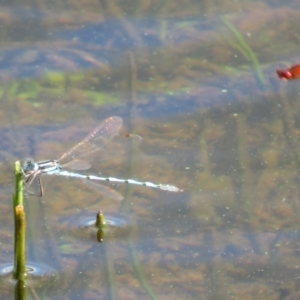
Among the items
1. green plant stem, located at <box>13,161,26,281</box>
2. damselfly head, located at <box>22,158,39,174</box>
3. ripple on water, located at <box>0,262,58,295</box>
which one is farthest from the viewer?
damselfly head, located at <box>22,158,39,174</box>

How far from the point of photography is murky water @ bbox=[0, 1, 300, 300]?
3.87m

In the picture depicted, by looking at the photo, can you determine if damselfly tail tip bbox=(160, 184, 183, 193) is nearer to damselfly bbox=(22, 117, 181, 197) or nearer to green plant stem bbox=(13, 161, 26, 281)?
damselfly bbox=(22, 117, 181, 197)

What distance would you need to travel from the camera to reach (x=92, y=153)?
4484mm

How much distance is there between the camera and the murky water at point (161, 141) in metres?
3.87

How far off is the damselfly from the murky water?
0.20 ft

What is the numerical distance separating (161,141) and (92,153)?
1.32ft

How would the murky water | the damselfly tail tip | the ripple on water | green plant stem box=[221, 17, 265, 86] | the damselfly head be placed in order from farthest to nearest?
green plant stem box=[221, 17, 265, 86] → the damselfly tail tip → the damselfly head → the murky water → the ripple on water

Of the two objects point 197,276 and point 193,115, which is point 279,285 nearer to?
point 197,276

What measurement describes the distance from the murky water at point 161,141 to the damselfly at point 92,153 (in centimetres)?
6

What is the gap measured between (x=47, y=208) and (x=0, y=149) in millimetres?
Result: 520

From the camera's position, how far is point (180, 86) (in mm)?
5074

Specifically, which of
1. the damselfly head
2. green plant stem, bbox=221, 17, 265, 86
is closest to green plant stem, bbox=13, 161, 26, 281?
the damselfly head

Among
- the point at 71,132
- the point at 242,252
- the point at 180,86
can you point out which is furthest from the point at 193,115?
the point at 242,252

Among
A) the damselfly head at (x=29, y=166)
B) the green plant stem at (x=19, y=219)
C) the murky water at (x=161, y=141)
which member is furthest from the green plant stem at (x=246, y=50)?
the green plant stem at (x=19, y=219)
